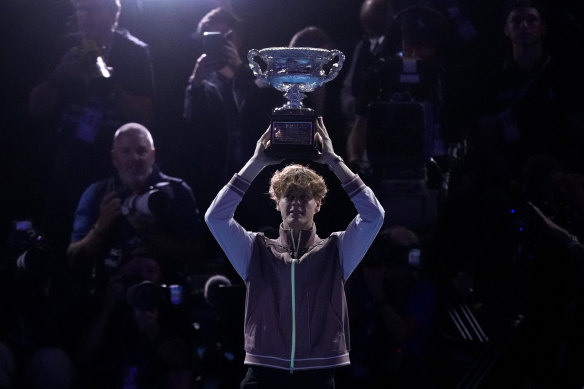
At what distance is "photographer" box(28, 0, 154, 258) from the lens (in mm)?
6379

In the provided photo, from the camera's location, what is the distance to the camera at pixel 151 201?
19.3 feet

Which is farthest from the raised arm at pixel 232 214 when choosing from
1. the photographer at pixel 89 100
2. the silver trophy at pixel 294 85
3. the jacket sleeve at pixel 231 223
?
the photographer at pixel 89 100

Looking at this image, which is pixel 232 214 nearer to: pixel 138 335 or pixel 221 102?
pixel 138 335

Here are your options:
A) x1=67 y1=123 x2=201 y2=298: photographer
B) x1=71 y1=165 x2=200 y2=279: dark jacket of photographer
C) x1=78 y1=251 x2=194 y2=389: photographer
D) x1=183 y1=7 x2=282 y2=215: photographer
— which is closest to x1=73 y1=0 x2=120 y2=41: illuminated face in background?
x1=183 y1=7 x2=282 y2=215: photographer

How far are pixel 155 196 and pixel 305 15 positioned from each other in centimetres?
190

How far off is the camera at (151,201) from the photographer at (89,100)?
0.61m

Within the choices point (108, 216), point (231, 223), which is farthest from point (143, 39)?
point (231, 223)

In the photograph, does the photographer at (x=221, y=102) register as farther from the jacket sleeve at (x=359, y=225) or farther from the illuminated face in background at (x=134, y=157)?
the jacket sleeve at (x=359, y=225)

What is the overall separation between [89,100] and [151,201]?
1001mm

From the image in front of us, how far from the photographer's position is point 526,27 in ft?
20.3

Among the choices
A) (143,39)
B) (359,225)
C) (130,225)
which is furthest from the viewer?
(143,39)

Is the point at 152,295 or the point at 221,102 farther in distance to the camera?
the point at 221,102

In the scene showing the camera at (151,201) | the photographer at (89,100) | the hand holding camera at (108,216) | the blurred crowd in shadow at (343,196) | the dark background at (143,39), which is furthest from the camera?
the dark background at (143,39)

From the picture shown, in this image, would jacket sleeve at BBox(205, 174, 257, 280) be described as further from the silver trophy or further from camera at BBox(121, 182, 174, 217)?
camera at BBox(121, 182, 174, 217)
